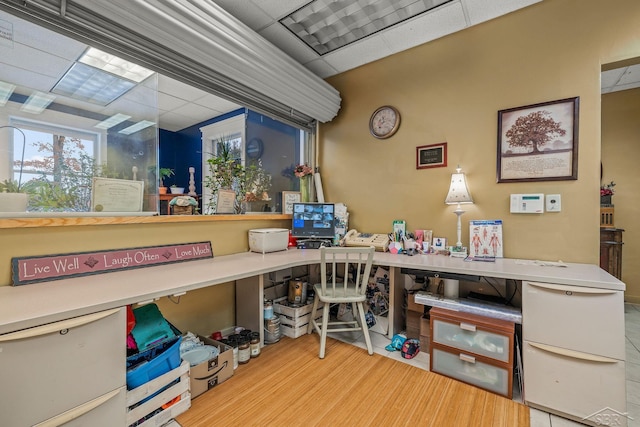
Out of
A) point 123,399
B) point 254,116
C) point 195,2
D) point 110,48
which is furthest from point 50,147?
point 254,116

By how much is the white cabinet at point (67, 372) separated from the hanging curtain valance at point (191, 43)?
170 cm

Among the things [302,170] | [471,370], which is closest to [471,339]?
[471,370]

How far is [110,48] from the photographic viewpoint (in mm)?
1803

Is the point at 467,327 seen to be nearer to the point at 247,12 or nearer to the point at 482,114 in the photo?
the point at 482,114

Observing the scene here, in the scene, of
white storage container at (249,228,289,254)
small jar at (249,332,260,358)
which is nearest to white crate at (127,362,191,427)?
small jar at (249,332,260,358)

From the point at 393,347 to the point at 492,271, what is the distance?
102 cm

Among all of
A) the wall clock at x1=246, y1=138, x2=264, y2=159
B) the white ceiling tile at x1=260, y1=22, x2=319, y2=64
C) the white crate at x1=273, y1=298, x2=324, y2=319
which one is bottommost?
the white crate at x1=273, y1=298, x2=324, y2=319

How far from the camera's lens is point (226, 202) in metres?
2.58

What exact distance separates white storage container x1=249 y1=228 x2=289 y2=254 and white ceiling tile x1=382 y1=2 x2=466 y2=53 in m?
2.13

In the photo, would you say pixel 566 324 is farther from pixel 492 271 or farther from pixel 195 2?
pixel 195 2

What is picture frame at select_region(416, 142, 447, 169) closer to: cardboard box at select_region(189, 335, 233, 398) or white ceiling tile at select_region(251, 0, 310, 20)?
white ceiling tile at select_region(251, 0, 310, 20)

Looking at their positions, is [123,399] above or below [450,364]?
above

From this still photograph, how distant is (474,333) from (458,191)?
3.81ft

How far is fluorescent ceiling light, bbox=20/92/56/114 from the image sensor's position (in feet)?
5.23
